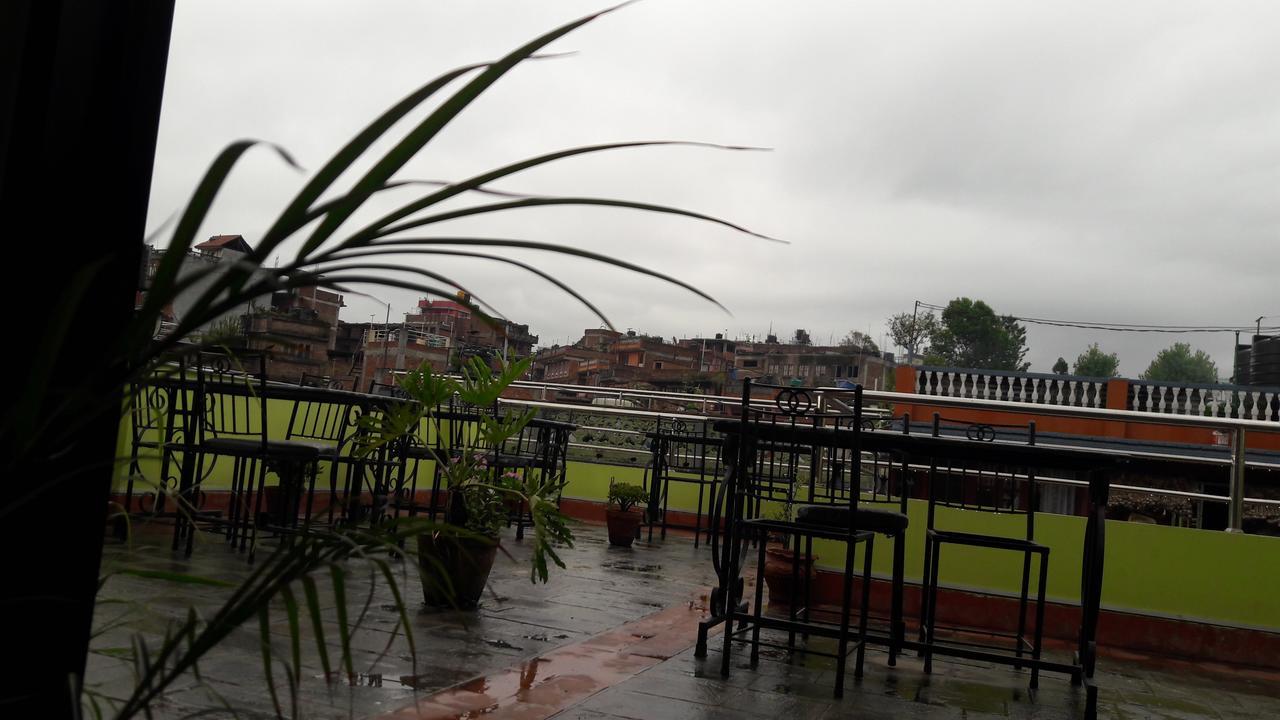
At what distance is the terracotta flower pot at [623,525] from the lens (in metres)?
6.38

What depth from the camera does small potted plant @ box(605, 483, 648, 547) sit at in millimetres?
6379

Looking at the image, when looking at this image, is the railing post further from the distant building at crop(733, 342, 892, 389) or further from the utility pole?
the utility pole

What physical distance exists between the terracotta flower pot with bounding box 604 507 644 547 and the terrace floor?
6.27 ft

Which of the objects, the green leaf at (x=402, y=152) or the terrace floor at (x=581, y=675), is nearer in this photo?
the green leaf at (x=402, y=152)

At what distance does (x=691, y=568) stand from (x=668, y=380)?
113ft

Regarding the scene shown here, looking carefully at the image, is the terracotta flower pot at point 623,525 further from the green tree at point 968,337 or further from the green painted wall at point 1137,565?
the green tree at point 968,337

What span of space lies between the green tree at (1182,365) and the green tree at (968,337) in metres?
19.4

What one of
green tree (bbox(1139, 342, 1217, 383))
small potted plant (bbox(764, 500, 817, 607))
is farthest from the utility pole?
small potted plant (bbox(764, 500, 817, 607))

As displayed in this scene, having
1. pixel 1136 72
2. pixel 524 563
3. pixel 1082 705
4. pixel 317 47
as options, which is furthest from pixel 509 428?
pixel 1136 72

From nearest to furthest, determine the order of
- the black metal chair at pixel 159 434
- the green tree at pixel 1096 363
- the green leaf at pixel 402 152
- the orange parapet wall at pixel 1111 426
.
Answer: the green leaf at pixel 402 152 → the black metal chair at pixel 159 434 → the orange parapet wall at pixel 1111 426 → the green tree at pixel 1096 363

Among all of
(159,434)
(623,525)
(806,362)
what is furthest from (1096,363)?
(159,434)

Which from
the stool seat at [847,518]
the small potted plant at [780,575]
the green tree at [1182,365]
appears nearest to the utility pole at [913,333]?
the green tree at [1182,365]

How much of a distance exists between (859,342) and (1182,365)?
3902 cm

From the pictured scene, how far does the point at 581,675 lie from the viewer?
9.52 ft
